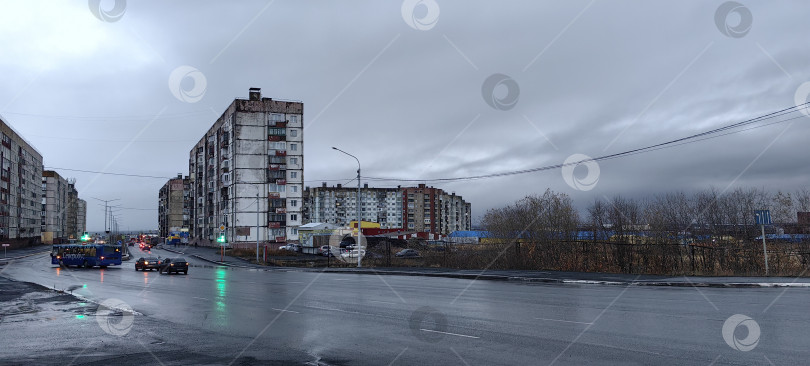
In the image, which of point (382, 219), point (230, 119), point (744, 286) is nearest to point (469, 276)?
point (744, 286)

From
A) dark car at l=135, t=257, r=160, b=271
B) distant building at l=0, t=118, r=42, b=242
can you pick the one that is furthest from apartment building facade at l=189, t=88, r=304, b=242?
dark car at l=135, t=257, r=160, b=271

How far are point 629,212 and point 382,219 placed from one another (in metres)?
160

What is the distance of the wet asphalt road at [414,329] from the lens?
8.94 m

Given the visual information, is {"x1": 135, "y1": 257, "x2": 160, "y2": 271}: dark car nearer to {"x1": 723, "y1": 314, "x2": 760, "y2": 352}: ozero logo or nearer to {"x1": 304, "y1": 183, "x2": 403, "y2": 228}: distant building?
{"x1": 723, "y1": 314, "x2": 760, "y2": 352}: ozero logo

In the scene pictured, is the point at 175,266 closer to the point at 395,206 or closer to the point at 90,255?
the point at 90,255

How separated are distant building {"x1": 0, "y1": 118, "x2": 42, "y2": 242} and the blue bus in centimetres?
5738

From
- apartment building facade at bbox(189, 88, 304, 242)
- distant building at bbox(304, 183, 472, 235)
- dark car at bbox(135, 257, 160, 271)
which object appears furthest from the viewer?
distant building at bbox(304, 183, 472, 235)

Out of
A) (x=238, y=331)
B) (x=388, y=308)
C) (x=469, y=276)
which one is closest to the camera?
(x=238, y=331)

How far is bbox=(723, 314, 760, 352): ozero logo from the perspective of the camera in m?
9.32

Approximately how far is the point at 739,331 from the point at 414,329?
6.10 metres

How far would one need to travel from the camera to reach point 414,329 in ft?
38.4

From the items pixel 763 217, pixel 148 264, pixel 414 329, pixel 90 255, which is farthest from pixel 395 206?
pixel 414 329

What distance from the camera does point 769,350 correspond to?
8867mm

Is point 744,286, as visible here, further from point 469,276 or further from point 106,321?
point 106,321
